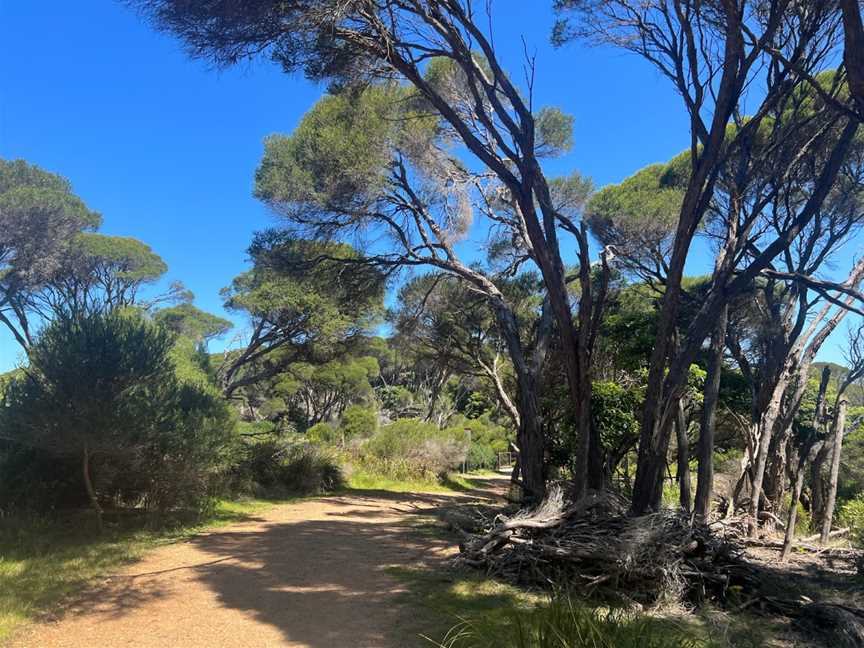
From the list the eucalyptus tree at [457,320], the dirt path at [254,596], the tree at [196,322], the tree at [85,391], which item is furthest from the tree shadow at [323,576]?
the tree at [196,322]

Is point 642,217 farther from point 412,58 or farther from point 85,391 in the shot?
point 85,391

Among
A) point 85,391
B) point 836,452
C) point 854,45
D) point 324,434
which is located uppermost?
point 854,45

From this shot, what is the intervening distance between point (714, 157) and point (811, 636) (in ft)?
15.7

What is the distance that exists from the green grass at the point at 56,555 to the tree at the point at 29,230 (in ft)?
35.2

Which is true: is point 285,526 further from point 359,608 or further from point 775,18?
point 775,18

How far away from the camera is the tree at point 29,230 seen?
51.2 feet

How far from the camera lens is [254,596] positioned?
4.99 metres

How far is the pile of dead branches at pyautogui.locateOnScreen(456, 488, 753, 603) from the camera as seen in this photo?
4969mm

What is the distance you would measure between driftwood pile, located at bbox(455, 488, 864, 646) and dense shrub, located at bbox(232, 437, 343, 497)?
8.12m

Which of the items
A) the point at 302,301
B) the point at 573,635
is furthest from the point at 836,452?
the point at 302,301

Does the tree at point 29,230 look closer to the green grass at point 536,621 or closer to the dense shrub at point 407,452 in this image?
the dense shrub at point 407,452

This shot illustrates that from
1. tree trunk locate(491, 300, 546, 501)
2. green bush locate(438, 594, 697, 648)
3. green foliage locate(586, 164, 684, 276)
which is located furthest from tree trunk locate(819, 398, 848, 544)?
green bush locate(438, 594, 697, 648)

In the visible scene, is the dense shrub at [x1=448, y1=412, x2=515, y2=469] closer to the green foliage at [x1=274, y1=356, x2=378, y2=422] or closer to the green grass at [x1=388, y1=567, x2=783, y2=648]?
the green foliage at [x1=274, y1=356, x2=378, y2=422]

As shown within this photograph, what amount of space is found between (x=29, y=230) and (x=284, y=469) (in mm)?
10737
